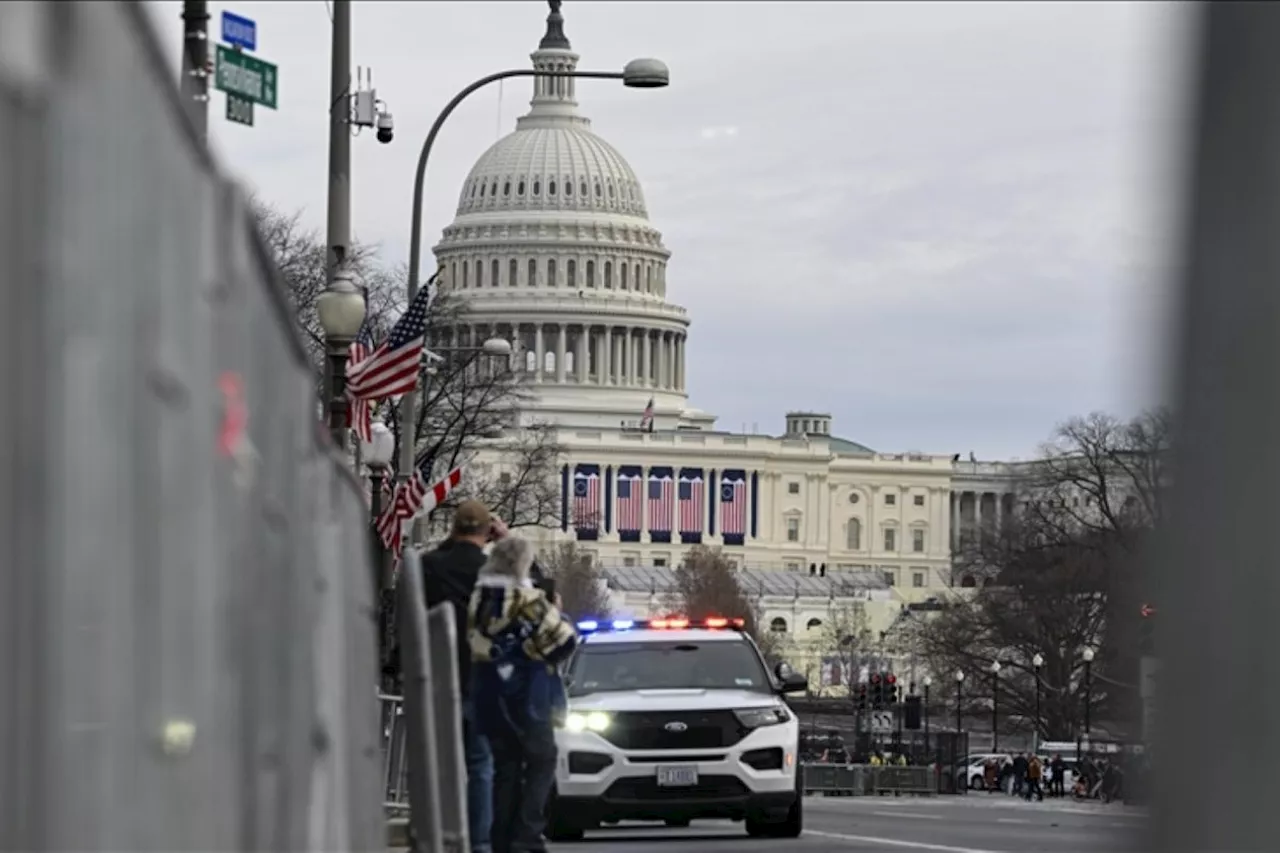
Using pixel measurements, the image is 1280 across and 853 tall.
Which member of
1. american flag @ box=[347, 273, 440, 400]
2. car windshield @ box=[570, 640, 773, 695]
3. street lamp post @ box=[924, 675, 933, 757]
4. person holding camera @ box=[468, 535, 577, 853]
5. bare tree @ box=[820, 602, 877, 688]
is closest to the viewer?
person holding camera @ box=[468, 535, 577, 853]

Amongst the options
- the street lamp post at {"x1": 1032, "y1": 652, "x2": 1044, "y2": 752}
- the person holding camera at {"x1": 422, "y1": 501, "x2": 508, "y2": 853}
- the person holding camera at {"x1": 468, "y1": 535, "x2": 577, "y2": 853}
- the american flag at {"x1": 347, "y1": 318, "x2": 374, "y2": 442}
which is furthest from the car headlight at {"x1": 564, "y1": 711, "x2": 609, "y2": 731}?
the street lamp post at {"x1": 1032, "y1": 652, "x2": 1044, "y2": 752}

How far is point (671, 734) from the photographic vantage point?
1911cm

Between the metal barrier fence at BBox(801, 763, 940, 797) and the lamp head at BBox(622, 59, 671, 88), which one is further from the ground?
the lamp head at BBox(622, 59, 671, 88)

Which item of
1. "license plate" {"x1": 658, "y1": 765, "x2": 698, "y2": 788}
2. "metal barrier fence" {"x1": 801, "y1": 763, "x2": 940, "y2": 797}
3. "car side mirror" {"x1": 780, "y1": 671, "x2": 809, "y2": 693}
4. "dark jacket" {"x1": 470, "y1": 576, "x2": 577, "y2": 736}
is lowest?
"metal barrier fence" {"x1": 801, "y1": 763, "x2": 940, "y2": 797}

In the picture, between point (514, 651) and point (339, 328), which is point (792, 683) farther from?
point (339, 328)

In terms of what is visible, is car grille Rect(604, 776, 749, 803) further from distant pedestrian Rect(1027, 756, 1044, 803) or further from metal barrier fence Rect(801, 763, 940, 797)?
distant pedestrian Rect(1027, 756, 1044, 803)

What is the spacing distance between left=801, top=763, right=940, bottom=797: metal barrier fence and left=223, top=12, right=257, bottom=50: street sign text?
138 ft

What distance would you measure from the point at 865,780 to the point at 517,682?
166ft

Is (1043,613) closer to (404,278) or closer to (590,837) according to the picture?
(404,278)

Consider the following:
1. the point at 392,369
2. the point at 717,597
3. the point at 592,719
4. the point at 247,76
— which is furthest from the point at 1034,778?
the point at 717,597

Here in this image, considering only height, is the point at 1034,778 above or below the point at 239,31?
below

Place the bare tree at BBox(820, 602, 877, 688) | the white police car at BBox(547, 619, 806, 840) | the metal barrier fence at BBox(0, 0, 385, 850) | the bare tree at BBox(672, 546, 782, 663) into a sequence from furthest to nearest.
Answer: the bare tree at BBox(672, 546, 782, 663), the bare tree at BBox(820, 602, 877, 688), the white police car at BBox(547, 619, 806, 840), the metal barrier fence at BBox(0, 0, 385, 850)

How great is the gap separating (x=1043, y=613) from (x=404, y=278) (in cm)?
3025

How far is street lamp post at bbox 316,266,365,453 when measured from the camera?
90.3 ft
